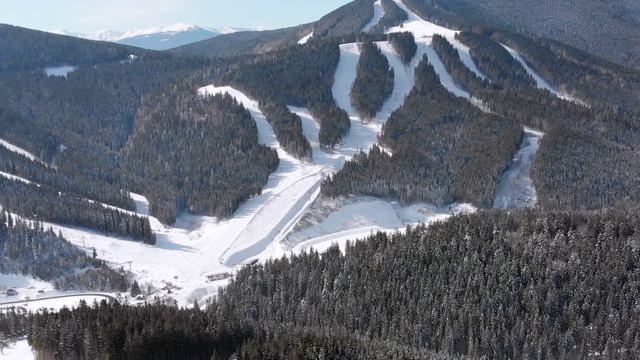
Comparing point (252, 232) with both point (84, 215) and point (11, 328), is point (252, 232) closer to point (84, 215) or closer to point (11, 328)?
point (84, 215)

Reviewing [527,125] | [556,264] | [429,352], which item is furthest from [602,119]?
[429,352]

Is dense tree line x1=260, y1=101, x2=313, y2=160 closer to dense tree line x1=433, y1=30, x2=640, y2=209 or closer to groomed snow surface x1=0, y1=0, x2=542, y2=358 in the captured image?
groomed snow surface x1=0, y1=0, x2=542, y2=358

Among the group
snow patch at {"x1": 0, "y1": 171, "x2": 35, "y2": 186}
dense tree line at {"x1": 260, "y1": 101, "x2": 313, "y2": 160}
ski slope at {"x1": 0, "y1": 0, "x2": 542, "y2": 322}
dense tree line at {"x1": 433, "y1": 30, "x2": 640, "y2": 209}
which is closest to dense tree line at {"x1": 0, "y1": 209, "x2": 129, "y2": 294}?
ski slope at {"x1": 0, "y1": 0, "x2": 542, "y2": 322}

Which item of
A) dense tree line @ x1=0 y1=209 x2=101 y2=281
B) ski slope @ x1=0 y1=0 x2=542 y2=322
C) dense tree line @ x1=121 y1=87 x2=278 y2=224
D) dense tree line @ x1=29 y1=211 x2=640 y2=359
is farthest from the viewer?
dense tree line @ x1=121 y1=87 x2=278 y2=224

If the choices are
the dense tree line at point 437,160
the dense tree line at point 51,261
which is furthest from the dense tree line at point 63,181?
the dense tree line at point 437,160

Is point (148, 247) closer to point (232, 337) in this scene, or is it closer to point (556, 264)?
point (232, 337)
